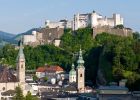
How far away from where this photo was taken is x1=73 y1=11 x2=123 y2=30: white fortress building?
5315 inches

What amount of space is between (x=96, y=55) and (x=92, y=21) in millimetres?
24621

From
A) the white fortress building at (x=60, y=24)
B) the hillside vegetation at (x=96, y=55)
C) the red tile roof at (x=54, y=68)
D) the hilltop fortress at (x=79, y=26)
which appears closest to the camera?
the hillside vegetation at (x=96, y=55)

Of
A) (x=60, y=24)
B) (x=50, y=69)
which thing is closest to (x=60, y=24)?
(x=60, y=24)

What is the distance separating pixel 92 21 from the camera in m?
135

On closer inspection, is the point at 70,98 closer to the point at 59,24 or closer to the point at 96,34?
the point at 96,34

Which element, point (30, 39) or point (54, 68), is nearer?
point (54, 68)

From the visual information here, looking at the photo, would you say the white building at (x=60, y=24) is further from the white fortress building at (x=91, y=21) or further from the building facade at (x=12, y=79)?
the building facade at (x=12, y=79)

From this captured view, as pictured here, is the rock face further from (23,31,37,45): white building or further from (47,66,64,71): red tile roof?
(23,31,37,45): white building

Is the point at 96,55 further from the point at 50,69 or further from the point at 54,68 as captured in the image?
the point at 50,69

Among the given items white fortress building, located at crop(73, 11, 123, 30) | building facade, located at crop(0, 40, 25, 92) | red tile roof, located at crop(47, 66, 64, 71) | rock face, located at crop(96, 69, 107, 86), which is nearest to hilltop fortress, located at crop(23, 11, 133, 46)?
white fortress building, located at crop(73, 11, 123, 30)

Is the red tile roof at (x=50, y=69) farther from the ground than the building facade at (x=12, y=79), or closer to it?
farther from the ground

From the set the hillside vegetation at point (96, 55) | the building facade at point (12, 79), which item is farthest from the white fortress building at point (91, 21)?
the building facade at point (12, 79)

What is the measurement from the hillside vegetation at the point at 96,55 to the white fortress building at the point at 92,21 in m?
1.74

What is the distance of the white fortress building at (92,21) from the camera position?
135m
